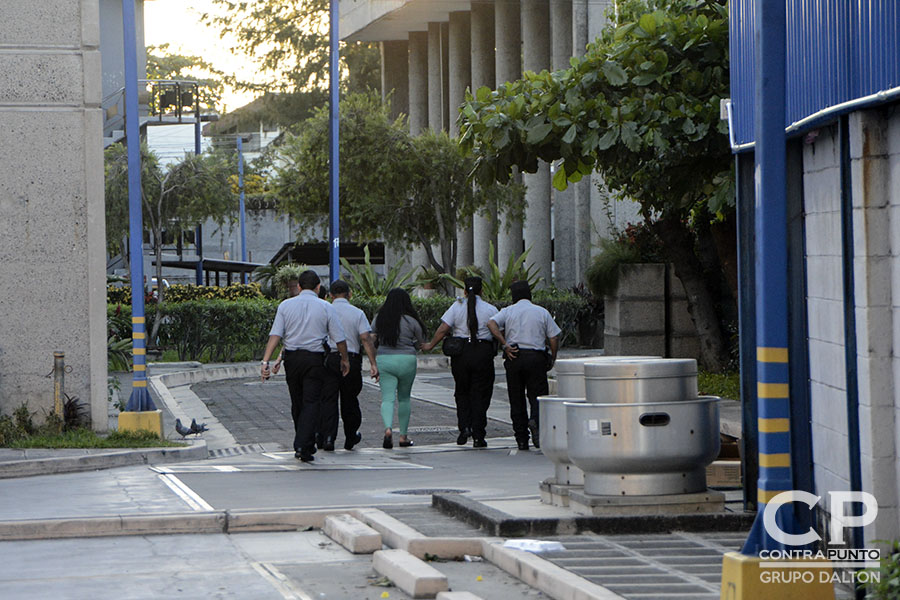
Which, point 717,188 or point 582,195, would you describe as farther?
point 582,195

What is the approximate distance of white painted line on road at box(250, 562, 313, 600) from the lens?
759cm

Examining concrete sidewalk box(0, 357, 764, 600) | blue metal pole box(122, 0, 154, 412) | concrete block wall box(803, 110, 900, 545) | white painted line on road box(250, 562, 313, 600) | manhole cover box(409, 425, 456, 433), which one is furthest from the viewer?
manhole cover box(409, 425, 456, 433)

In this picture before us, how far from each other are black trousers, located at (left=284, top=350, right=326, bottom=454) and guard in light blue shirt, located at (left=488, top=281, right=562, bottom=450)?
77.6 inches

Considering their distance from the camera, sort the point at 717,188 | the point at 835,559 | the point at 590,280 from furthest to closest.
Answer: the point at 590,280 < the point at 717,188 < the point at 835,559

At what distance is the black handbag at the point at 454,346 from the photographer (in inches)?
580

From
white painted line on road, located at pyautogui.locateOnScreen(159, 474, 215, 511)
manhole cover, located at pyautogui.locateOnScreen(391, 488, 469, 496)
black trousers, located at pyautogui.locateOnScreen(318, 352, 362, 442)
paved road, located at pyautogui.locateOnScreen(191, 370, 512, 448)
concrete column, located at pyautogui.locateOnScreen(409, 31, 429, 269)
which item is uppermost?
concrete column, located at pyautogui.locateOnScreen(409, 31, 429, 269)

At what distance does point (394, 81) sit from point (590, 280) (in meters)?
34.0

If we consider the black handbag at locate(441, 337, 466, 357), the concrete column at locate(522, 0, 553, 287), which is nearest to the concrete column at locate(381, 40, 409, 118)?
the concrete column at locate(522, 0, 553, 287)

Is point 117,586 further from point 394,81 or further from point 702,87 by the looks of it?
point 394,81

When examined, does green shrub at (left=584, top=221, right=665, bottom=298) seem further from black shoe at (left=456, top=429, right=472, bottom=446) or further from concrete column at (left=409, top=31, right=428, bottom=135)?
concrete column at (left=409, top=31, right=428, bottom=135)

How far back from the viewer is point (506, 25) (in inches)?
1678

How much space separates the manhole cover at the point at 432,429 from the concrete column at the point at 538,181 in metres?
23.1

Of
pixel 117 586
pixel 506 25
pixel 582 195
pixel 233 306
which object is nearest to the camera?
pixel 117 586

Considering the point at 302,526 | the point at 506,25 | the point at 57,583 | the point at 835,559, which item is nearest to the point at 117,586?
the point at 57,583
